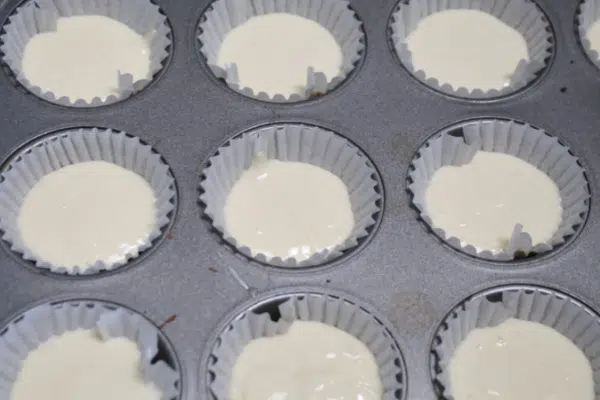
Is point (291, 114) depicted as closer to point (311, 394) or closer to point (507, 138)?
point (507, 138)

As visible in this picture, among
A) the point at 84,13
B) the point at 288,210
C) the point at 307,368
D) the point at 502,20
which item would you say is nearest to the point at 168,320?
the point at 307,368

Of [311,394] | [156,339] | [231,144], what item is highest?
[231,144]

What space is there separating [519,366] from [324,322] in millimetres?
429

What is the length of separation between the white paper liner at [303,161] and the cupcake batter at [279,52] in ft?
0.61

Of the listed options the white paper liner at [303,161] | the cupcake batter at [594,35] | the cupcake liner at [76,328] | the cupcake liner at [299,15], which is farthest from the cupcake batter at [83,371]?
the cupcake batter at [594,35]

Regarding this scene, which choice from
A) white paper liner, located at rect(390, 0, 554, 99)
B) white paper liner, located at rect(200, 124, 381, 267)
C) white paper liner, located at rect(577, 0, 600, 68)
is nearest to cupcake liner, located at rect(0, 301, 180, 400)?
white paper liner, located at rect(200, 124, 381, 267)

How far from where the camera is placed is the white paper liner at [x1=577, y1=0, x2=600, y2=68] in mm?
2055

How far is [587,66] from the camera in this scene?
204cm

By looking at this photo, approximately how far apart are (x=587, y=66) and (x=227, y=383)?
1215 mm

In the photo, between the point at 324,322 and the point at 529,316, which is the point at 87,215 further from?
the point at 529,316

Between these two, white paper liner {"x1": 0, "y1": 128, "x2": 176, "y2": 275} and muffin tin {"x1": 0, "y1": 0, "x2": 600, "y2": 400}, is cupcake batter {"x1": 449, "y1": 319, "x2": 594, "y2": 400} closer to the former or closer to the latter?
muffin tin {"x1": 0, "y1": 0, "x2": 600, "y2": 400}

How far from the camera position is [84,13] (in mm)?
2137

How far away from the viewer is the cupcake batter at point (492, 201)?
6.13 ft

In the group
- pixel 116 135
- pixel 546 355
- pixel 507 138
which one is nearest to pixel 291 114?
pixel 116 135
